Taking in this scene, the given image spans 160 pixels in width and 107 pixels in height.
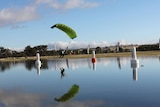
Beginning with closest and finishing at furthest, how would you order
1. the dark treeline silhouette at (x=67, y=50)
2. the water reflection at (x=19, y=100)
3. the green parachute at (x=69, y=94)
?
the water reflection at (x=19, y=100) → the green parachute at (x=69, y=94) → the dark treeline silhouette at (x=67, y=50)

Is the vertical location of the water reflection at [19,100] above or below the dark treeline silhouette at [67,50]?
below

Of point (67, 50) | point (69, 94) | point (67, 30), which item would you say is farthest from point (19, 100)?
point (67, 50)

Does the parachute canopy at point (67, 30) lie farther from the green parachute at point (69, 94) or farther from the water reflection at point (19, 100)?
the water reflection at point (19, 100)

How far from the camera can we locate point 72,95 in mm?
16703

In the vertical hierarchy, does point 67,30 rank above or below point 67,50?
above

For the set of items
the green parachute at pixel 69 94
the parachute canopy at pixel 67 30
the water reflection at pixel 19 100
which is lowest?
the water reflection at pixel 19 100

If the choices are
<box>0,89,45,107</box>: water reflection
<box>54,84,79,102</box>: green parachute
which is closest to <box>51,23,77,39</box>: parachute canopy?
<box>54,84,79,102</box>: green parachute

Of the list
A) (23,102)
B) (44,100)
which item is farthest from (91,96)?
(23,102)

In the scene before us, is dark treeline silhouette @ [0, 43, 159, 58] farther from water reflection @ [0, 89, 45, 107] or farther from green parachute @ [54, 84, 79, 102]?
water reflection @ [0, 89, 45, 107]

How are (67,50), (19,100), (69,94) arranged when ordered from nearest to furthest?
(19,100), (69,94), (67,50)

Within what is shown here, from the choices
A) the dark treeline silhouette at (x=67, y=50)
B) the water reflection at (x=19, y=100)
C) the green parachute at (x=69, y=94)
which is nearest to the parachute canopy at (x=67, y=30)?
the green parachute at (x=69, y=94)

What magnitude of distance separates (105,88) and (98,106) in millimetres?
5684

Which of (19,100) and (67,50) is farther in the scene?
(67,50)

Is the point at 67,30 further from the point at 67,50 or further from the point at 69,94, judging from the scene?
the point at 67,50
